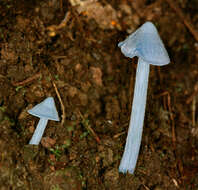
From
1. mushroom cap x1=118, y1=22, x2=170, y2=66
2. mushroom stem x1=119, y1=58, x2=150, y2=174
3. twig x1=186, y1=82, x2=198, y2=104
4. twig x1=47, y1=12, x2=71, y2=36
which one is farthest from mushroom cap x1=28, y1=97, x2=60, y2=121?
twig x1=186, y1=82, x2=198, y2=104

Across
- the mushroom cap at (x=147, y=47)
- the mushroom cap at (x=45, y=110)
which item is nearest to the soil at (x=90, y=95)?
the mushroom cap at (x=45, y=110)

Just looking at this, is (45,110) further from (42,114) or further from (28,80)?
(28,80)

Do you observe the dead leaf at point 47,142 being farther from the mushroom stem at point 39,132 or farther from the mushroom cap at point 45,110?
the mushroom cap at point 45,110

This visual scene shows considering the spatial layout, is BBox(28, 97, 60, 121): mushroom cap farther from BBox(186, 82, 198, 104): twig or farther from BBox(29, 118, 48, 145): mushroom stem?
BBox(186, 82, 198, 104): twig

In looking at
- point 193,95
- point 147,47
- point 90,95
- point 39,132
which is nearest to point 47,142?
point 39,132

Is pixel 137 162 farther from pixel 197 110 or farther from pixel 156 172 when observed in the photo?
pixel 197 110

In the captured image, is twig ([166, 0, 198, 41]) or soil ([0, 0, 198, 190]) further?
twig ([166, 0, 198, 41])

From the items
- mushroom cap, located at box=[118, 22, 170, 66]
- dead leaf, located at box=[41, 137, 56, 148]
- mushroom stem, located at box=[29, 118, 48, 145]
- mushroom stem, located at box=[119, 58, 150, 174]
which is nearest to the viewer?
mushroom cap, located at box=[118, 22, 170, 66]
